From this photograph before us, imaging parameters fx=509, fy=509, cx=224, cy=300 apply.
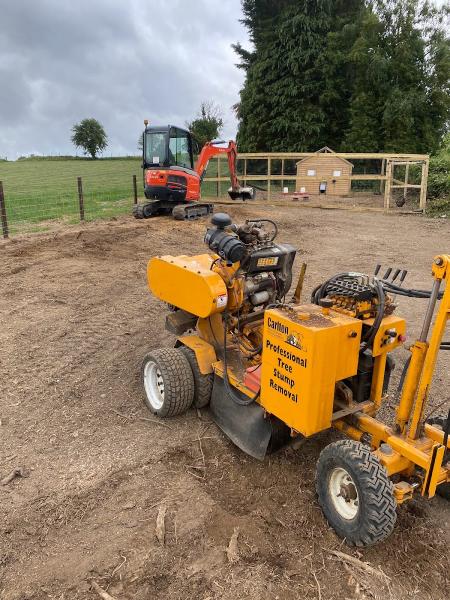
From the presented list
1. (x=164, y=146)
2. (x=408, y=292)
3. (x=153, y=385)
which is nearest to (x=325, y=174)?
(x=164, y=146)

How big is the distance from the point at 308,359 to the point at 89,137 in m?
81.3

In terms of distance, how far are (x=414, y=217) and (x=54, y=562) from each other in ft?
52.7

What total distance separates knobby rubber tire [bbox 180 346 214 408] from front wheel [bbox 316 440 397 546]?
1.42m

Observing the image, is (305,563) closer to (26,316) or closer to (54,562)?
(54,562)

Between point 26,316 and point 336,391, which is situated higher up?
point 336,391

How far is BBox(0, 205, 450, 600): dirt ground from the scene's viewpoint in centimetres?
273

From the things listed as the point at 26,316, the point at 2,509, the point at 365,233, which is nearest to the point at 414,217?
the point at 365,233

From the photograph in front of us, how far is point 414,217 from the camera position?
16625 millimetres

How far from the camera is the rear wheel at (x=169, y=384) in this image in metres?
4.16

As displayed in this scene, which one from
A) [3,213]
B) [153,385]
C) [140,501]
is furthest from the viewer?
[3,213]

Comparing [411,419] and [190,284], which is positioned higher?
[190,284]

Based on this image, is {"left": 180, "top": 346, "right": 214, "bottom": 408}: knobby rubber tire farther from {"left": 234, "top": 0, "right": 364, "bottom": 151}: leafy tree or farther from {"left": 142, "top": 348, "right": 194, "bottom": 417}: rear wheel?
{"left": 234, "top": 0, "right": 364, "bottom": 151}: leafy tree

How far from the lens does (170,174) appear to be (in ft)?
47.6

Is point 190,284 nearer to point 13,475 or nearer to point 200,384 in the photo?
point 200,384
